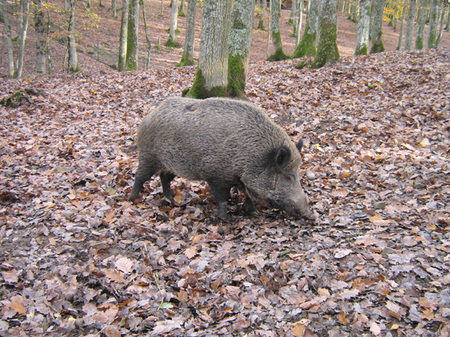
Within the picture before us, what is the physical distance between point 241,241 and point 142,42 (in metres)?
32.6

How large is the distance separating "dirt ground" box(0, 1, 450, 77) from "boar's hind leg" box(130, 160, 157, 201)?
16151 mm

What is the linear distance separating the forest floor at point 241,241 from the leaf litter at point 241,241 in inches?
0.8

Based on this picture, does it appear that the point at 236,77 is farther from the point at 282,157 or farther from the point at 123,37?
the point at 123,37

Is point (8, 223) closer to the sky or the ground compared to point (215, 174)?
closer to the ground

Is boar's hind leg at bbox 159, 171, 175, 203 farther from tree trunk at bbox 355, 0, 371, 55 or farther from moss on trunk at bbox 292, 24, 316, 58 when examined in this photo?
moss on trunk at bbox 292, 24, 316, 58

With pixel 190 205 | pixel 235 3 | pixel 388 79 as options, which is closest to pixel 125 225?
pixel 190 205

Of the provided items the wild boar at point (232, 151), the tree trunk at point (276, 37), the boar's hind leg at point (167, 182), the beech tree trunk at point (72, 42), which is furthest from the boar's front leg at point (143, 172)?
the beech tree trunk at point (72, 42)

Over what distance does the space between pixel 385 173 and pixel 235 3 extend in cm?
714

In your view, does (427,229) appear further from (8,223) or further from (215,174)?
(8,223)

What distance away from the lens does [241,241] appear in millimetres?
4973

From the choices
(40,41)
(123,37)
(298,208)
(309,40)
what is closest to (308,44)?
(309,40)

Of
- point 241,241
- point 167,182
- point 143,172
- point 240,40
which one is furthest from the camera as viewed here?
point 240,40

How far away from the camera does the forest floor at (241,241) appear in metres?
3.34

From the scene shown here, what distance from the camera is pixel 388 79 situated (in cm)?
1131
